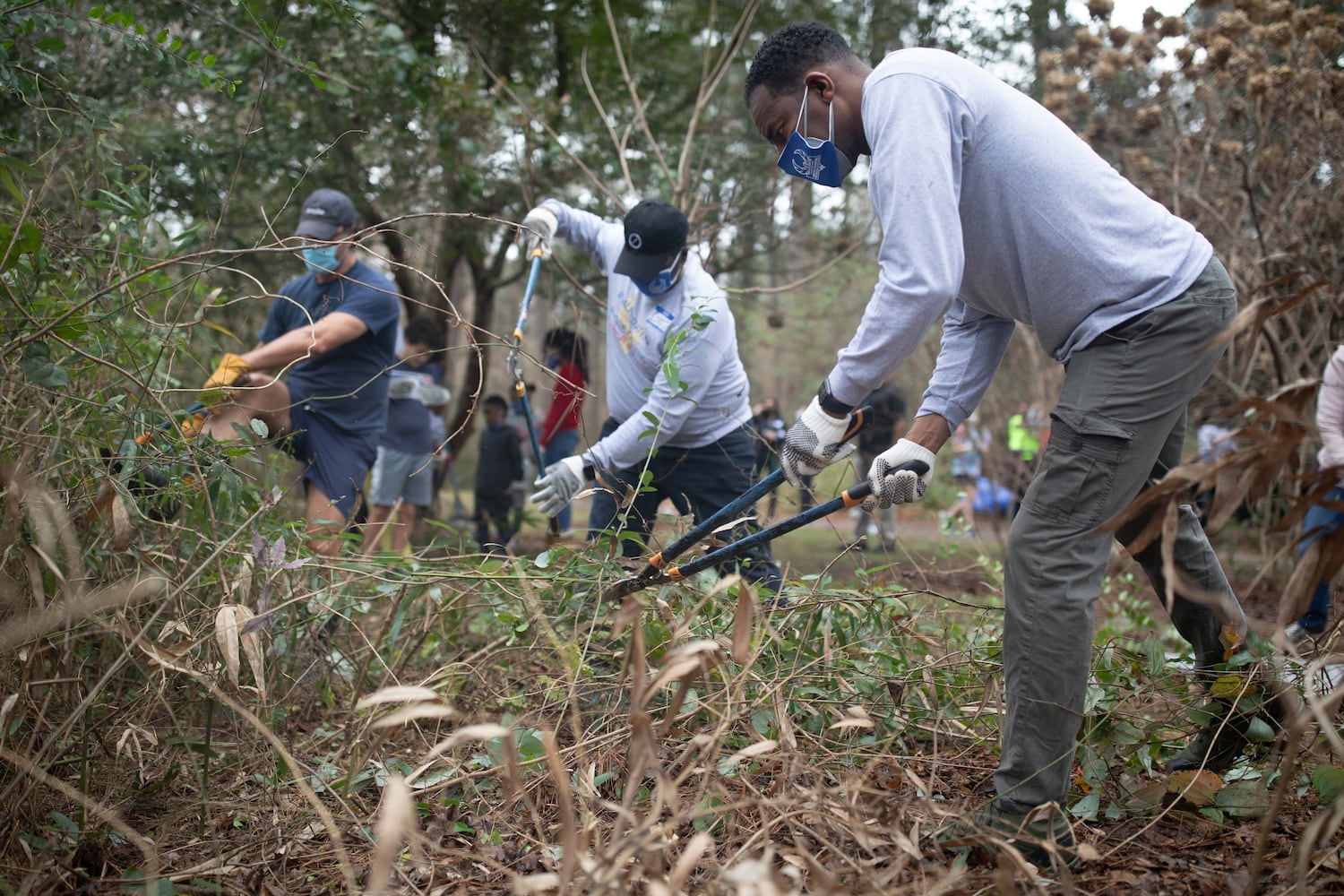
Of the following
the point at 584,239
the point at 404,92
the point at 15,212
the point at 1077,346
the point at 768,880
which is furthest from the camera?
the point at 404,92

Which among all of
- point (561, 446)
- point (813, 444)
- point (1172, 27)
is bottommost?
point (561, 446)

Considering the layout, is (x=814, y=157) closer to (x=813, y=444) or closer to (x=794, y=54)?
(x=794, y=54)

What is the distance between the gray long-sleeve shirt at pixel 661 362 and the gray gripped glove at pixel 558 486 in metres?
0.07

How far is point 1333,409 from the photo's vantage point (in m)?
3.91

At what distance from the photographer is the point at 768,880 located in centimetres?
133

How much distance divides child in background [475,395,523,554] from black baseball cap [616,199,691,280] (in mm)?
3988

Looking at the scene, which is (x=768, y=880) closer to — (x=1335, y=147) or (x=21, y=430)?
(x=21, y=430)

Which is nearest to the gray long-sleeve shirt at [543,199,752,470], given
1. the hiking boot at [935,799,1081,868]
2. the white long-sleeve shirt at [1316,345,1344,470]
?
the hiking boot at [935,799,1081,868]

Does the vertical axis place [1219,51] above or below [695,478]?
above

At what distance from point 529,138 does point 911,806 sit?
591 cm

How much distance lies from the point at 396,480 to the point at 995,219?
16.1 feet

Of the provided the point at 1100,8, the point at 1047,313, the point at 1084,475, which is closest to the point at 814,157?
the point at 1047,313

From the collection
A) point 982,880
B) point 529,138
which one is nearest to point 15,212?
point 982,880

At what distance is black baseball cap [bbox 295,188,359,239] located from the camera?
4.37 m
